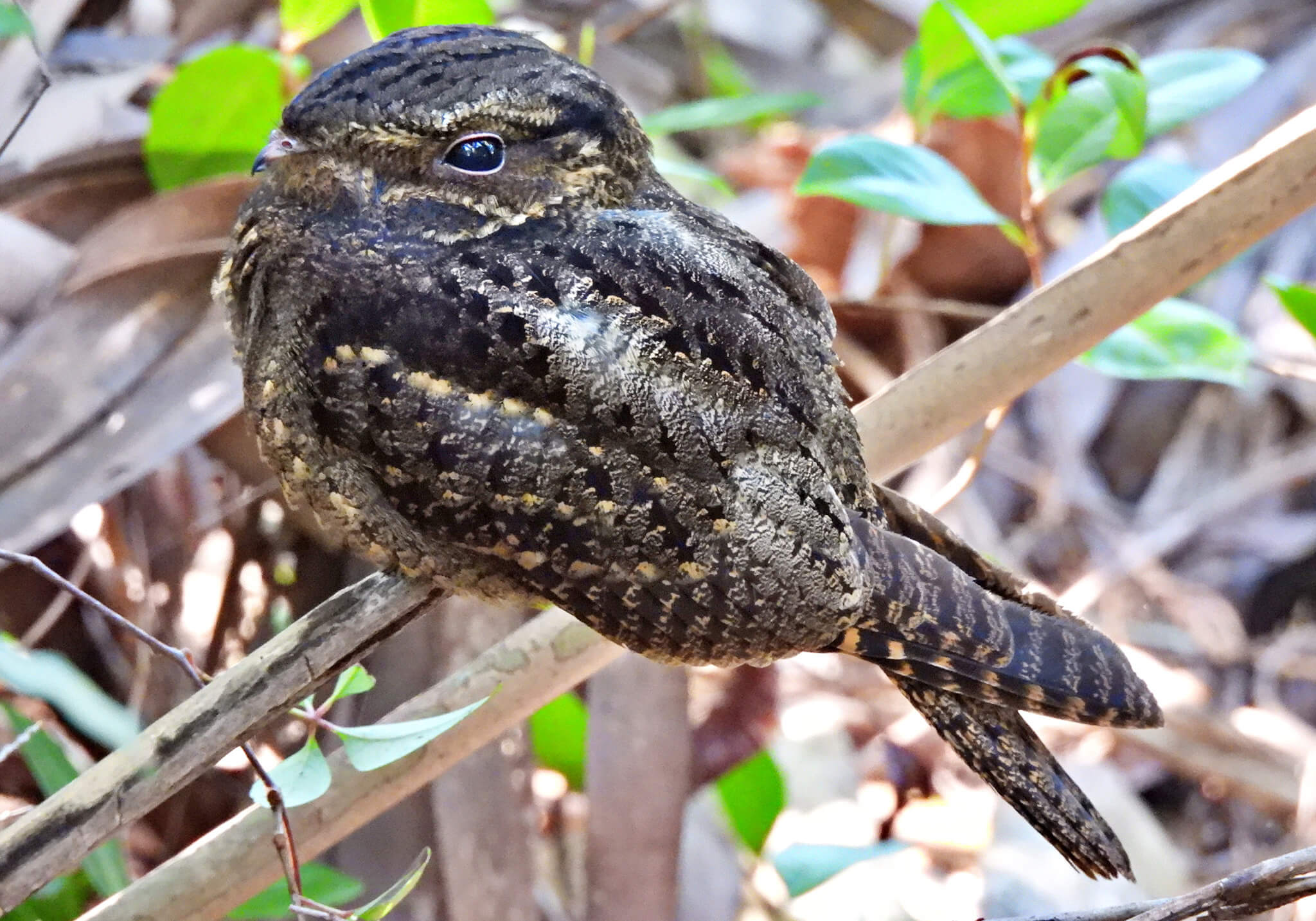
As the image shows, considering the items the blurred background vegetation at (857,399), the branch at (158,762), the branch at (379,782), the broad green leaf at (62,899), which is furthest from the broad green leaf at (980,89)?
the broad green leaf at (62,899)

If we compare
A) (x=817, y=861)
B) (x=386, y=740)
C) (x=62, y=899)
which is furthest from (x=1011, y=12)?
(x=62, y=899)

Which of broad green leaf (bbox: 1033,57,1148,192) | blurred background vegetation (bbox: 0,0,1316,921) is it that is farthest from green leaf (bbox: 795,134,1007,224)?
broad green leaf (bbox: 1033,57,1148,192)

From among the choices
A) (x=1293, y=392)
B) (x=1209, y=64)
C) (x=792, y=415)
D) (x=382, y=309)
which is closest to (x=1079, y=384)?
(x=1293, y=392)

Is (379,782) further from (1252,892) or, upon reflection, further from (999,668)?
(1252,892)

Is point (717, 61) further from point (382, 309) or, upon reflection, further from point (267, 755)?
point (382, 309)

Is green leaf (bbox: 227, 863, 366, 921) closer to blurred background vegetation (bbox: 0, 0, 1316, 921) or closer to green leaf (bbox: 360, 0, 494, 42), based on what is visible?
blurred background vegetation (bbox: 0, 0, 1316, 921)
